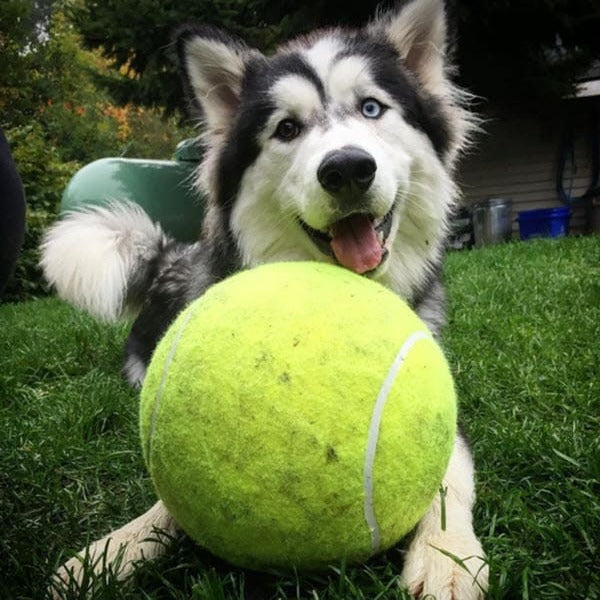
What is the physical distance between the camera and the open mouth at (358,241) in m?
2.08

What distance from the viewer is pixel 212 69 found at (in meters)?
2.65

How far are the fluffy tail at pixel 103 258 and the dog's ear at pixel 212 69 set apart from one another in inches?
47.3

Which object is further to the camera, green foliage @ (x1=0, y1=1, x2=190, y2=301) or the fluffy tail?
green foliage @ (x1=0, y1=1, x2=190, y2=301)

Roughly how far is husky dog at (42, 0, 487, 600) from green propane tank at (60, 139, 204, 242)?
369cm

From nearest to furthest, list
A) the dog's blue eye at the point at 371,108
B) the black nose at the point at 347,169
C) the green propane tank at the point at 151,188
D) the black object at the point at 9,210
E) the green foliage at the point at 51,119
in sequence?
the black object at the point at 9,210, the black nose at the point at 347,169, the dog's blue eye at the point at 371,108, the green propane tank at the point at 151,188, the green foliage at the point at 51,119

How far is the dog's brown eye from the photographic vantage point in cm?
233

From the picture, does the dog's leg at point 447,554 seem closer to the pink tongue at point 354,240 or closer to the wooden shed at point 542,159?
the pink tongue at point 354,240

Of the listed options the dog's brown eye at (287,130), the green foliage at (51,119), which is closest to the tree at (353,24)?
the green foliage at (51,119)

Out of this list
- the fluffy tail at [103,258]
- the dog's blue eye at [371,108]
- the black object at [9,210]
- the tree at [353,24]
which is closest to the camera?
the black object at [9,210]

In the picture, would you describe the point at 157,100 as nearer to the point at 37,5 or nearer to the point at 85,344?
the point at 85,344

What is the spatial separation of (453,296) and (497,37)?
7.55m

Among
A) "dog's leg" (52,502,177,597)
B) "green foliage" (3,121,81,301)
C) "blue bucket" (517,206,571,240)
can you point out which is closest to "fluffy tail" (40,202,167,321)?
"dog's leg" (52,502,177,597)

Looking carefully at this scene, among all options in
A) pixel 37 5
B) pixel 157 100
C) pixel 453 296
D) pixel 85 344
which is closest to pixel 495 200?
pixel 157 100

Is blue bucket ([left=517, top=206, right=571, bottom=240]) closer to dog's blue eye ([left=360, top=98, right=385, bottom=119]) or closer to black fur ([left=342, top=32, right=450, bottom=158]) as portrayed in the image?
black fur ([left=342, top=32, right=450, bottom=158])
